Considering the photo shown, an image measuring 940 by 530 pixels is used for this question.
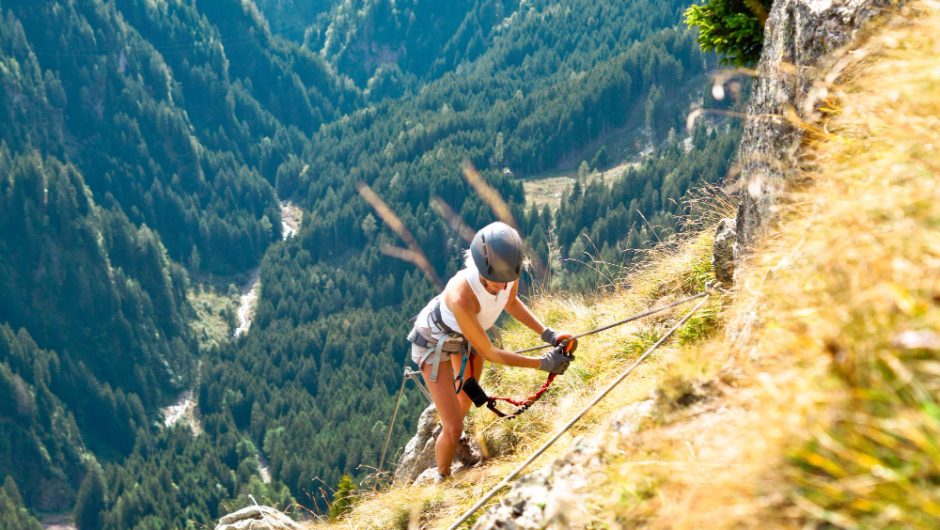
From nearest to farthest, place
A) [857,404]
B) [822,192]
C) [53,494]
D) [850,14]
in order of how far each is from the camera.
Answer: [857,404], [822,192], [850,14], [53,494]

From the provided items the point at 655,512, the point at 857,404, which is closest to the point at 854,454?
the point at 857,404

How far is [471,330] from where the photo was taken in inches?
254

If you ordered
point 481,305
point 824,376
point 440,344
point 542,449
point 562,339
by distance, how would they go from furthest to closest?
point 440,344, point 562,339, point 481,305, point 542,449, point 824,376

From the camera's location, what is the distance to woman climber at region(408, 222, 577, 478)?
20.5 feet

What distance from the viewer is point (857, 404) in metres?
2.61

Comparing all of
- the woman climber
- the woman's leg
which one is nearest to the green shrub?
the woman climber

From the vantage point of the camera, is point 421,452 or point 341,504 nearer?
point 341,504

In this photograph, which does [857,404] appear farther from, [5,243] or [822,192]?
[5,243]

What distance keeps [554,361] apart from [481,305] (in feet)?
2.60

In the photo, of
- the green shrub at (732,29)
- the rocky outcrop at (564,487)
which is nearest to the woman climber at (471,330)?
the rocky outcrop at (564,487)

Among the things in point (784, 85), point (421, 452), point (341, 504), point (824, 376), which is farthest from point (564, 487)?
point (421, 452)

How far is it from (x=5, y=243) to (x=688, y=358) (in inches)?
7896

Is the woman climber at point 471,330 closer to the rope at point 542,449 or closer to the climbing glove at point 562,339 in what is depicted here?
the climbing glove at point 562,339

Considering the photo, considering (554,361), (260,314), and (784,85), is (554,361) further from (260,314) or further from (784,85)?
(260,314)
